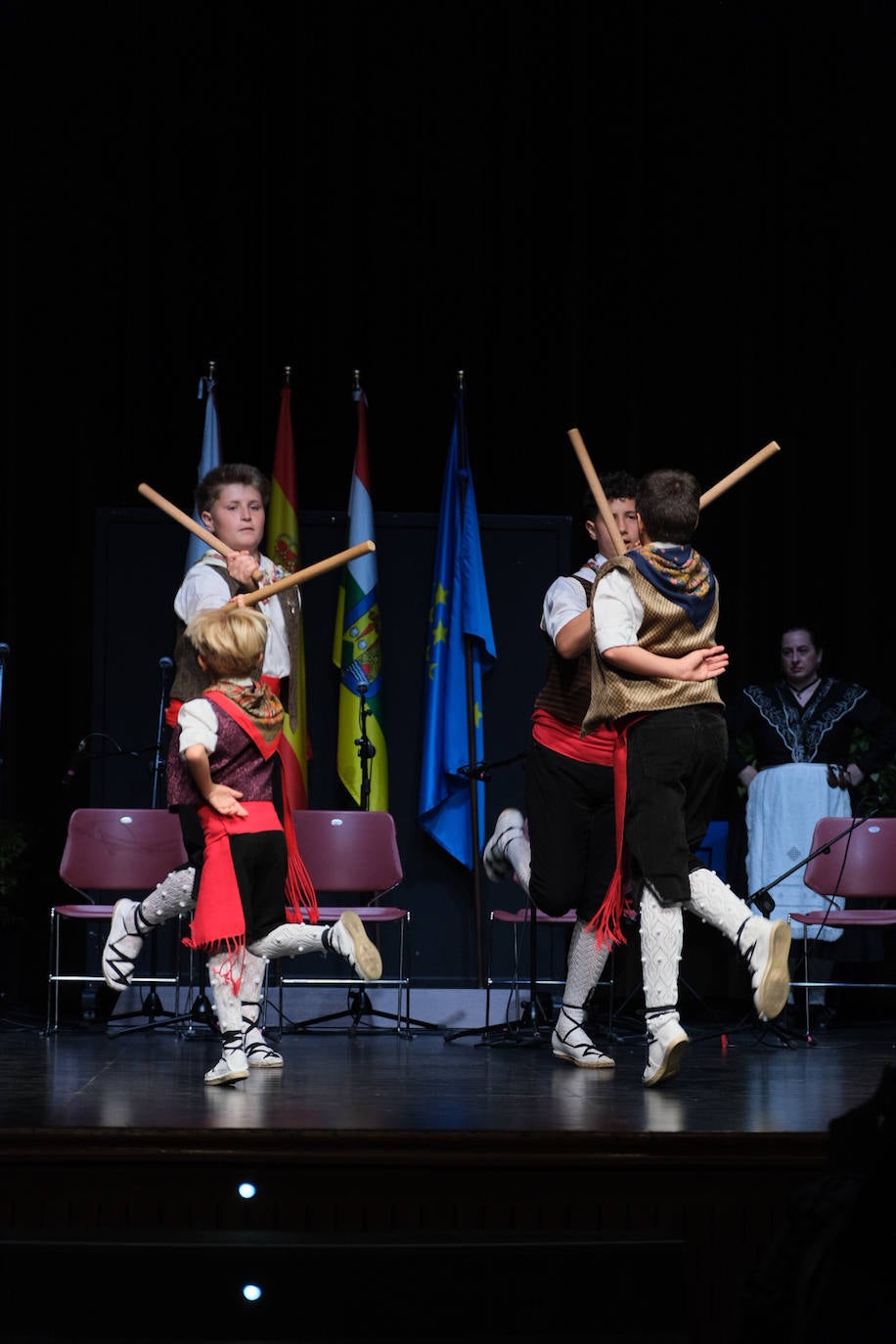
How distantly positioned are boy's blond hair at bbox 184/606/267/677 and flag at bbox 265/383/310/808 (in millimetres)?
1915

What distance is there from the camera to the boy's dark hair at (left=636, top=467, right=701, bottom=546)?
13.7ft

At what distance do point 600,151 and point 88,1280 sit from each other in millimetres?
6168

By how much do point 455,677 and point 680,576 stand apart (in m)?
2.61

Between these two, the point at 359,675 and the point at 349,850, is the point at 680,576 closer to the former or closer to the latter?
the point at 349,850

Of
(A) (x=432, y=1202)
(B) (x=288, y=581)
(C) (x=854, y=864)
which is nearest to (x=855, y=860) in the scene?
(C) (x=854, y=864)

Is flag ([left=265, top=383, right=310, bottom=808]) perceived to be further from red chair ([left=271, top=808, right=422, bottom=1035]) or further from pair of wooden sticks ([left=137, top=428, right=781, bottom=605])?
pair of wooden sticks ([left=137, top=428, right=781, bottom=605])

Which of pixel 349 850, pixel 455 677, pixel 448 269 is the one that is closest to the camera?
pixel 349 850

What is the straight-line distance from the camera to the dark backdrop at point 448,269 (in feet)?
24.0

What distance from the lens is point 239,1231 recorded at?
9.49 feet

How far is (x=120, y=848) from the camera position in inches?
233

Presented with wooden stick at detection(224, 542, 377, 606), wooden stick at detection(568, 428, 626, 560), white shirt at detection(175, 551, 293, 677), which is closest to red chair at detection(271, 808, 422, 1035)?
white shirt at detection(175, 551, 293, 677)

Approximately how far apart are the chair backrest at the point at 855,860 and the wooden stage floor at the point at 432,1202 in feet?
5.65

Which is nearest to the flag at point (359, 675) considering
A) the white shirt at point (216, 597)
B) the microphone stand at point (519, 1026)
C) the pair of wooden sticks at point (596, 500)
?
the microphone stand at point (519, 1026)

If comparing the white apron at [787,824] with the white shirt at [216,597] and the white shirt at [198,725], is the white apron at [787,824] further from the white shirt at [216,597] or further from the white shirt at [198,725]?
the white shirt at [198,725]
